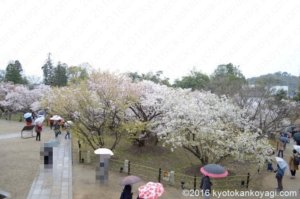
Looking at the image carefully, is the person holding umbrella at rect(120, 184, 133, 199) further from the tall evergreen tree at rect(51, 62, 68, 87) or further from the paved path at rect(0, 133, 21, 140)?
the tall evergreen tree at rect(51, 62, 68, 87)

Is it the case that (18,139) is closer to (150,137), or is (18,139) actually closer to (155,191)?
(150,137)

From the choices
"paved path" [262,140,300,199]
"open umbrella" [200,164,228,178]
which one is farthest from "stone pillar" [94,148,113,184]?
"paved path" [262,140,300,199]

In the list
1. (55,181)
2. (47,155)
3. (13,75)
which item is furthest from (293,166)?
(13,75)

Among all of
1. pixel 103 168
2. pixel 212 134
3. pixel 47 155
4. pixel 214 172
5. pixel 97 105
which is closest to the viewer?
pixel 214 172

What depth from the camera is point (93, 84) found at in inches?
660

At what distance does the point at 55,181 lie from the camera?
39.9ft

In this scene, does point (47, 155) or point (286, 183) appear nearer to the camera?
point (47, 155)

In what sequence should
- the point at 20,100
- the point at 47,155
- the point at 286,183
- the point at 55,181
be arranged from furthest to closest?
the point at 20,100 → the point at 286,183 → the point at 47,155 → the point at 55,181

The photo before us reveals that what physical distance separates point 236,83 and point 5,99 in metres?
27.4

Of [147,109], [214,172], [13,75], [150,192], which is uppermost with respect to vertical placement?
[13,75]

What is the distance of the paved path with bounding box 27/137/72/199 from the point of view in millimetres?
10748

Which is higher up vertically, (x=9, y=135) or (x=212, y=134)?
Answer: (x=212, y=134)

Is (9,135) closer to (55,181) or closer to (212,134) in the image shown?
(55,181)

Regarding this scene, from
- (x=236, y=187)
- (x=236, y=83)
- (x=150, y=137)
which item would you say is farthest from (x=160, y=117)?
(x=236, y=83)
